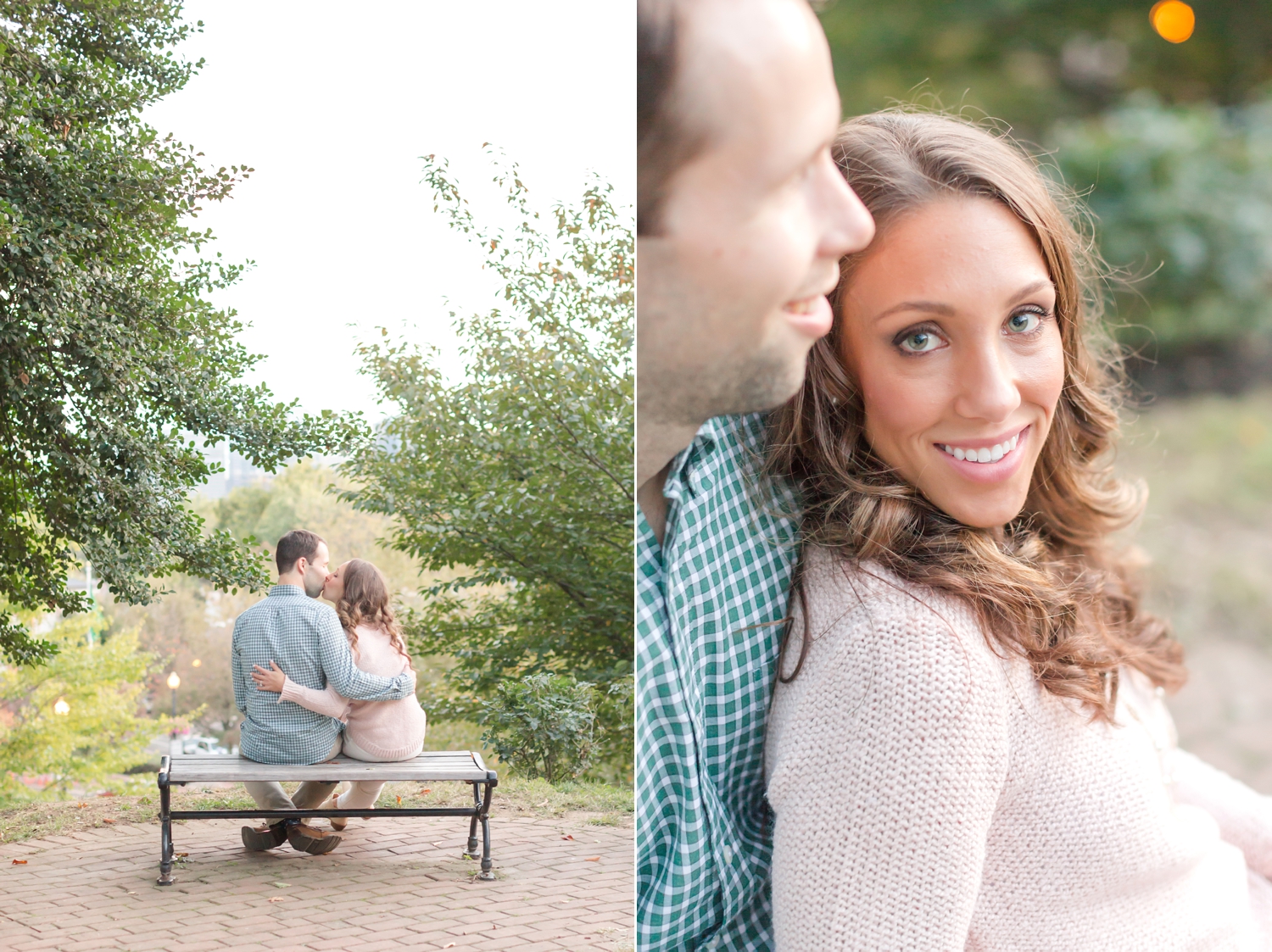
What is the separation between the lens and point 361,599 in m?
2.00

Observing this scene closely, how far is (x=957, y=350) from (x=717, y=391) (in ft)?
0.99

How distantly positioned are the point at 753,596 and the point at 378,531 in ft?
3.65

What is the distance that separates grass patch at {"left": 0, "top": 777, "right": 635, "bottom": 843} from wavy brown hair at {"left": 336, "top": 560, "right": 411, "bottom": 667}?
0.34 meters

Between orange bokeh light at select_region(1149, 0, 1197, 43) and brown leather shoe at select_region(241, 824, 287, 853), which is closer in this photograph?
brown leather shoe at select_region(241, 824, 287, 853)

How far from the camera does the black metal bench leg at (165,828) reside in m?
1.97

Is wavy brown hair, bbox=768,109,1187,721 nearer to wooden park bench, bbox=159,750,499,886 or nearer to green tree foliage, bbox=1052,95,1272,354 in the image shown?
wooden park bench, bbox=159,750,499,886

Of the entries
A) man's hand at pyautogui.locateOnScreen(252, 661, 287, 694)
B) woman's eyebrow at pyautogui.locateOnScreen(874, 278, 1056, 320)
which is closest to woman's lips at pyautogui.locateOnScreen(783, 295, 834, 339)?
woman's eyebrow at pyautogui.locateOnScreen(874, 278, 1056, 320)

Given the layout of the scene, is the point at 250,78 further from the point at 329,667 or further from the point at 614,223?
the point at 329,667

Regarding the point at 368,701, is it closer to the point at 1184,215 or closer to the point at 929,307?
the point at 929,307

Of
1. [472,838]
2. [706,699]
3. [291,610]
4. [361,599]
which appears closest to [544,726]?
[472,838]

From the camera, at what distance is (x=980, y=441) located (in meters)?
1.18

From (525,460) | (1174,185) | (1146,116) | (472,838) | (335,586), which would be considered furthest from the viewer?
(1146,116)

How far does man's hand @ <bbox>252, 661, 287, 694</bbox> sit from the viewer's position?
1.94m

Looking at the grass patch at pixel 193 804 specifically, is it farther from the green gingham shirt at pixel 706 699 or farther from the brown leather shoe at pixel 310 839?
the green gingham shirt at pixel 706 699
